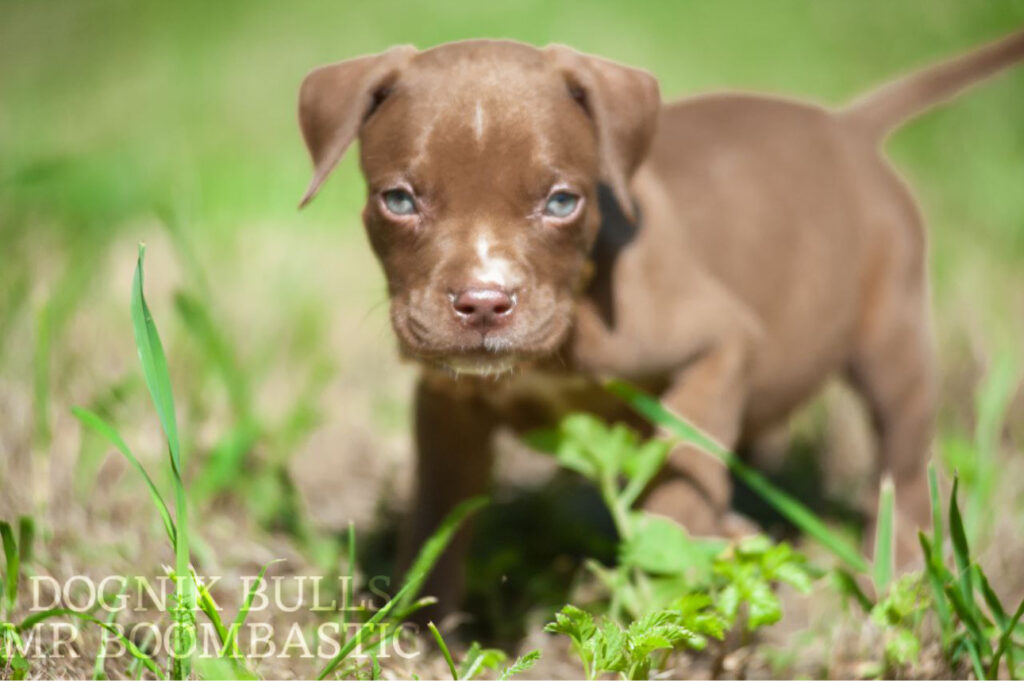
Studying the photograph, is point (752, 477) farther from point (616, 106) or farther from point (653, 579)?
point (616, 106)

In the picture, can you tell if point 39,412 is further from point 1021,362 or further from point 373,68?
point 1021,362

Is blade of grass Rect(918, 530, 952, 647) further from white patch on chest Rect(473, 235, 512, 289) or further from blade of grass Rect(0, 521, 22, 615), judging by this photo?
blade of grass Rect(0, 521, 22, 615)

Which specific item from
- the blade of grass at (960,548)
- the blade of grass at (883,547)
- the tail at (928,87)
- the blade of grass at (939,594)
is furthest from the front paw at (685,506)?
the tail at (928,87)

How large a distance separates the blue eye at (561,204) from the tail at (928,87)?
1999 millimetres

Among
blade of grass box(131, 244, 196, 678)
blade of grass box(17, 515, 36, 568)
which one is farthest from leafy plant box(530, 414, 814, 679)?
blade of grass box(17, 515, 36, 568)

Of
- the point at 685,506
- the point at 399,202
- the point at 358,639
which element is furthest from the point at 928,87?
the point at 358,639

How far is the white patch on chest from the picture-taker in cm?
301

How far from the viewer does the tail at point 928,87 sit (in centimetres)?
459

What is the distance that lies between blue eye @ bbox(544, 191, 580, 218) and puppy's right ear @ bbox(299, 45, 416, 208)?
0.57m

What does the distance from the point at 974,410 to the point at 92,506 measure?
3657 mm

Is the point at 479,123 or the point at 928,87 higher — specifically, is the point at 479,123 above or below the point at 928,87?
below

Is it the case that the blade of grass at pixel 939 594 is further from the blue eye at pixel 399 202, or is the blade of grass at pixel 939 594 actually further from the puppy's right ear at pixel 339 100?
the puppy's right ear at pixel 339 100

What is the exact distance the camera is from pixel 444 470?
13.1 feet

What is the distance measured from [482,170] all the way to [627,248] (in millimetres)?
727
